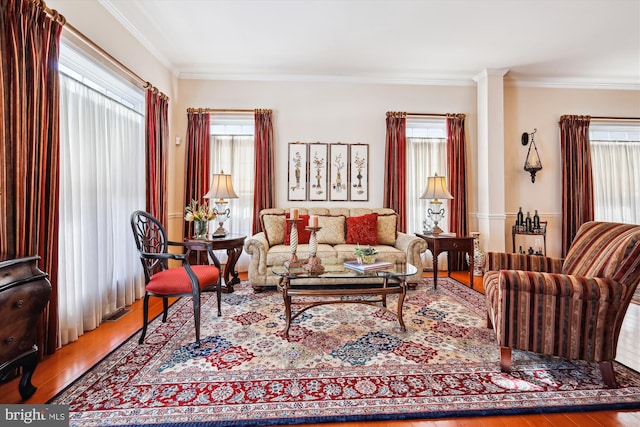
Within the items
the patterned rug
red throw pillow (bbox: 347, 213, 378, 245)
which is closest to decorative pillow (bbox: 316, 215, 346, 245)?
red throw pillow (bbox: 347, 213, 378, 245)

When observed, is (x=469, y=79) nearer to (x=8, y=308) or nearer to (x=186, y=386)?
(x=186, y=386)

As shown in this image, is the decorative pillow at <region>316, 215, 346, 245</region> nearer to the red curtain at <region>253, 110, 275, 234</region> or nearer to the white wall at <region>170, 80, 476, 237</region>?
the white wall at <region>170, 80, 476, 237</region>

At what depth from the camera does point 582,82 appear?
Answer: 4.70 m

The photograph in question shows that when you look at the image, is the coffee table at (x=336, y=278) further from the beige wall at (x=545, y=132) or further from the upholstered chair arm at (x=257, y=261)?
the beige wall at (x=545, y=132)

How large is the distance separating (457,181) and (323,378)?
3781mm

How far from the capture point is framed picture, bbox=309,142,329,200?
4.54 metres

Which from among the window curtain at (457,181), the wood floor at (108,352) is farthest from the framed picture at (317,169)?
the wood floor at (108,352)

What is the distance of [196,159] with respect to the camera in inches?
171

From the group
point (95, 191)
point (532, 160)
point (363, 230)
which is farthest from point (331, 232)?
point (532, 160)

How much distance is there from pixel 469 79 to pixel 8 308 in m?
5.57

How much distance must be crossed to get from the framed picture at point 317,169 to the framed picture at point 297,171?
0.30ft

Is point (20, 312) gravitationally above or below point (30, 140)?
below

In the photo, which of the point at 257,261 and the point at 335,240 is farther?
the point at 335,240

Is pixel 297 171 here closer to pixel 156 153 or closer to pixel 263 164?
pixel 263 164
